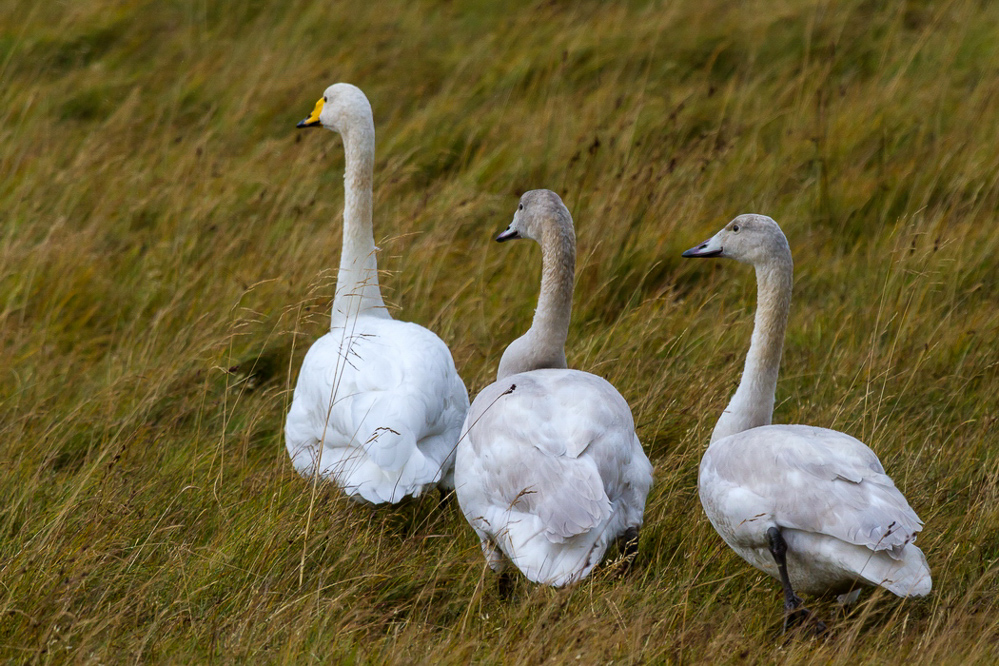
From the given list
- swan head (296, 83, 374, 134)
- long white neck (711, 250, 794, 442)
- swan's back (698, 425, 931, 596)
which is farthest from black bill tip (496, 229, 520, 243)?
swan's back (698, 425, 931, 596)

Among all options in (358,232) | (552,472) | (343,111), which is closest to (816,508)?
(552,472)

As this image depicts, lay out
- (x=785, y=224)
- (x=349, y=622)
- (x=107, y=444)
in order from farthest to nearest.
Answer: (x=785, y=224), (x=107, y=444), (x=349, y=622)

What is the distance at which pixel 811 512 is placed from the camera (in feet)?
11.5

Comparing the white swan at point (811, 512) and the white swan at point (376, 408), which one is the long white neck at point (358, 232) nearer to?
the white swan at point (376, 408)

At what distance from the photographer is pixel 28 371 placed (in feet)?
16.9

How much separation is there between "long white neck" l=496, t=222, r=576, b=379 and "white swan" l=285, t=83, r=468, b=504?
322 mm

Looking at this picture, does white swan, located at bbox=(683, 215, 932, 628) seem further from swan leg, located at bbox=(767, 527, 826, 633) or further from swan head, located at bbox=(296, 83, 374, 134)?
swan head, located at bbox=(296, 83, 374, 134)

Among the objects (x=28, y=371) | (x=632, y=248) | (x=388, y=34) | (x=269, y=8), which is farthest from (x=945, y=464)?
(x=269, y=8)

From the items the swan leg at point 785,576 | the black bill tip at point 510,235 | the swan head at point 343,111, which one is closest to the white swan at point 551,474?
the swan leg at point 785,576

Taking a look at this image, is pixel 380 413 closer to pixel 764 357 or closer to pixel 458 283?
pixel 764 357

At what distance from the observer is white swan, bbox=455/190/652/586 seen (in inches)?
144

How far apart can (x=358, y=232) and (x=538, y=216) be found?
3.28ft

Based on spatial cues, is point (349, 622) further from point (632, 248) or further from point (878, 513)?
point (632, 248)

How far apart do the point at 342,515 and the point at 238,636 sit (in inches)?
33.0
